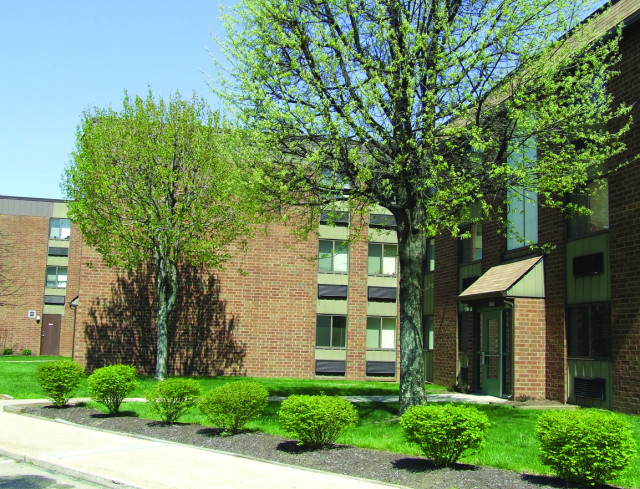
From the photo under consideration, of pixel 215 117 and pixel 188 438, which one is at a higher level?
pixel 215 117

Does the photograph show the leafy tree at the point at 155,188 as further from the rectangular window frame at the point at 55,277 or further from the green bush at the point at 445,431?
the rectangular window frame at the point at 55,277

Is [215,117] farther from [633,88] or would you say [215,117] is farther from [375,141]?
[633,88]

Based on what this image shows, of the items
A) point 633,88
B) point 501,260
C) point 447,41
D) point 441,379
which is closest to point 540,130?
point 447,41

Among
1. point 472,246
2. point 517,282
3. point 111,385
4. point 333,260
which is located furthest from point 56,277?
point 517,282

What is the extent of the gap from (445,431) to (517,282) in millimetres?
10146

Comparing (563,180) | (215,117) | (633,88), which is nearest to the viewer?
(563,180)

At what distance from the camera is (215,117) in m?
26.1

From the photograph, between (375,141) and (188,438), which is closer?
(188,438)

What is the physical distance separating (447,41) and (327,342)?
20428 mm

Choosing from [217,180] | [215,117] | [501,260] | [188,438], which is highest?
[215,117]

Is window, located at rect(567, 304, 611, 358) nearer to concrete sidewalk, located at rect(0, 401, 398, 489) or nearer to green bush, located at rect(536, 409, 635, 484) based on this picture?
green bush, located at rect(536, 409, 635, 484)

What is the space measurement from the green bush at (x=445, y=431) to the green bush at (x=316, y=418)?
1.38 meters

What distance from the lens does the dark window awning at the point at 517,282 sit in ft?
59.3

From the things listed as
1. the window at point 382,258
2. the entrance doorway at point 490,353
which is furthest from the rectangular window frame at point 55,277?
the entrance doorway at point 490,353
